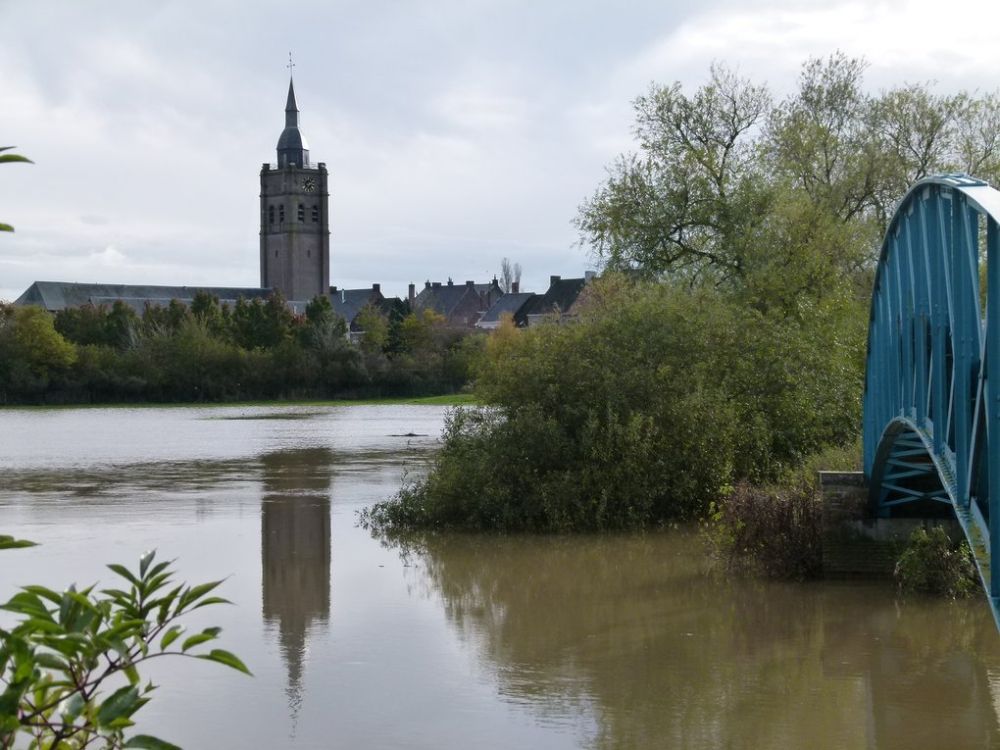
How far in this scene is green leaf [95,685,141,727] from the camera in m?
3.36

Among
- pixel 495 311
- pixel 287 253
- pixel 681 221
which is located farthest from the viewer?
pixel 287 253

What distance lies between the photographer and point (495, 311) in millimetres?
138125

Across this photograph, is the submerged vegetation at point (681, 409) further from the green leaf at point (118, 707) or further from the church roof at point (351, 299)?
the church roof at point (351, 299)

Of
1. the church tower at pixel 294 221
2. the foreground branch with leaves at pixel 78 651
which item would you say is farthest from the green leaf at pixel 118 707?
the church tower at pixel 294 221

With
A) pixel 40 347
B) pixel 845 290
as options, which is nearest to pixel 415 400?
pixel 40 347

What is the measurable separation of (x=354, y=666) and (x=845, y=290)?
23780mm

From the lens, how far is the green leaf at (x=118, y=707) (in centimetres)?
336

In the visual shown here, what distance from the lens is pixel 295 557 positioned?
68.6ft

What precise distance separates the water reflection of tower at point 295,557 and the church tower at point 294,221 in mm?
129808

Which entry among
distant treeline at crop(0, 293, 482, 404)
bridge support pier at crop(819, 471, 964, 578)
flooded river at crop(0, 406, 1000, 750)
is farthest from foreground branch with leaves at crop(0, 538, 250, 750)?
distant treeline at crop(0, 293, 482, 404)

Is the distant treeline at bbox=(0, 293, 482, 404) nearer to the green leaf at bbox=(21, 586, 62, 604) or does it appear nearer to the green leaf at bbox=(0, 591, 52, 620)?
the green leaf at bbox=(21, 586, 62, 604)

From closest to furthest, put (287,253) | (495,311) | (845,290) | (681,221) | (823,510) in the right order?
(823,510) < (845,290) < (681,221) < (495,311) < (287,253)

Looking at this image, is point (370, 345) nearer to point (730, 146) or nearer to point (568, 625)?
point (730, 146)

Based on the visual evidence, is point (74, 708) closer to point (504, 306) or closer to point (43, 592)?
point (43, 592)
